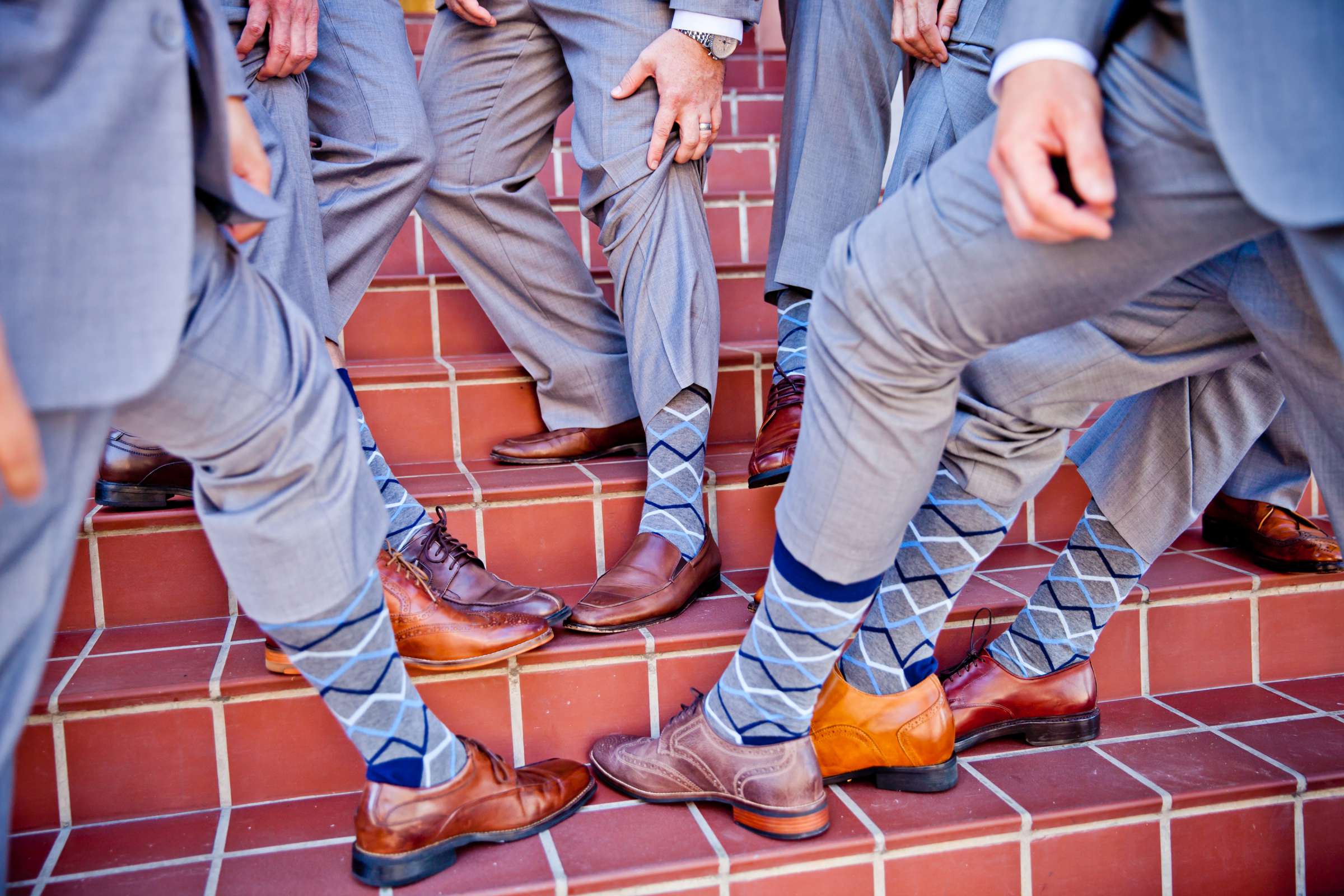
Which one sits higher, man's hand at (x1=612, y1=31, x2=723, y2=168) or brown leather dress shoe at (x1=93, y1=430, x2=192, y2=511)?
man's hand at (x1=612, y1=31, x2=723, y2=168)

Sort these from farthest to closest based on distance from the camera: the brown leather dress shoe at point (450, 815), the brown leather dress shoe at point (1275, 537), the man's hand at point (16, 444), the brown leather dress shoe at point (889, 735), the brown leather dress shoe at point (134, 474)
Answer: the brown leather dress shoe at point (1275, 537) → the brown leather dress shoe at point (134, 474) → the brown leather dress shoe at point (889, 735) → the brown leather dress shoe at point (450, 815) → the man's hand at point (16, 444)

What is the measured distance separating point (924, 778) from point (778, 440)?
609 millimetres

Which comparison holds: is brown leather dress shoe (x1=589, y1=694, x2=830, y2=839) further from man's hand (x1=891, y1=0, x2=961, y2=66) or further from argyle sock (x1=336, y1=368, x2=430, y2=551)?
man's hand (x1=891, y1=0, x2=961, y2=66)

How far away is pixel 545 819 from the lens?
47.3 inches

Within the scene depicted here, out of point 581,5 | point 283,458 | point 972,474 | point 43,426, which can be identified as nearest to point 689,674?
point 972,474

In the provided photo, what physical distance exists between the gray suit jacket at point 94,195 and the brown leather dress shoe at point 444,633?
2.32ft

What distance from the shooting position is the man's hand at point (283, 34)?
1.41m

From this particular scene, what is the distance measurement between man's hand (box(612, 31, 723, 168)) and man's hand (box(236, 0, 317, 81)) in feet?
1.64

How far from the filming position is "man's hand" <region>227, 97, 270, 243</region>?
0.84 m

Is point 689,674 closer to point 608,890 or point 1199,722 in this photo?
point 608,890

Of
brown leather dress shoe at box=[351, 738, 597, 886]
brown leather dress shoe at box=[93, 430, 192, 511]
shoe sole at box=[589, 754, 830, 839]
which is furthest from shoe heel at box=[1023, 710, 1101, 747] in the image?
brown leather dress shoe at box=[93, 430, 192, 511]

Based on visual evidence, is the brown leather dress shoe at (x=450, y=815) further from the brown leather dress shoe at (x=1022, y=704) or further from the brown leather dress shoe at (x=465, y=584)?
the brown leather dress shoe at (x=1022, y=704)

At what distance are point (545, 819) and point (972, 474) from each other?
2.34 ft

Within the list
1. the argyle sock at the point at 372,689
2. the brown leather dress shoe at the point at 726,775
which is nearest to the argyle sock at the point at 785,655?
the brown leather dress shoe at the point at 726,775
